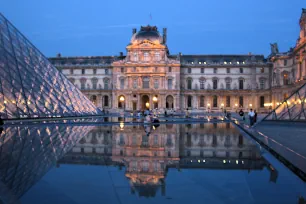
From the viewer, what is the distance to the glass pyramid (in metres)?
21.3

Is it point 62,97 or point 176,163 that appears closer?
point 176,163

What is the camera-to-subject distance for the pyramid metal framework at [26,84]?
21.3 m

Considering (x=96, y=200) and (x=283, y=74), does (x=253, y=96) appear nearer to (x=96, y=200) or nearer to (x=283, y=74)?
(x=283, y=74)

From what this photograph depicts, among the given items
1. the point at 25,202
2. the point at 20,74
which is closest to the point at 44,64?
the point at 20,74

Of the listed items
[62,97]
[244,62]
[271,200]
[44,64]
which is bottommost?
[271,200]

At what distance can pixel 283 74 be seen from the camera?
5484 centimetres

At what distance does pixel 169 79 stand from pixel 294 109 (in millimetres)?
40522

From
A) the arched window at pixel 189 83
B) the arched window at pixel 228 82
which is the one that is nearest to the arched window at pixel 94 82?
the arched window at pixel 189 83

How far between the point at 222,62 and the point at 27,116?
47980 mm

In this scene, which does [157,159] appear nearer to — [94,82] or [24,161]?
[24,161]

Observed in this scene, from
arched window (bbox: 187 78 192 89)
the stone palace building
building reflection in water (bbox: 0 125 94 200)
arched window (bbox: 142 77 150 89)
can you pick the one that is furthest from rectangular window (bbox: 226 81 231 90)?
building reflection in water (bbox: 0 125 94 200)

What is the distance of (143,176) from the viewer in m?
6.32

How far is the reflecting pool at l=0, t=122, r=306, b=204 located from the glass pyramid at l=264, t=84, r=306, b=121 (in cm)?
1271

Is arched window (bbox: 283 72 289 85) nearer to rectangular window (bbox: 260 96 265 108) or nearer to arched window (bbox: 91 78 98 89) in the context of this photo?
rectangular window (bbox: 260 96 265 108)
